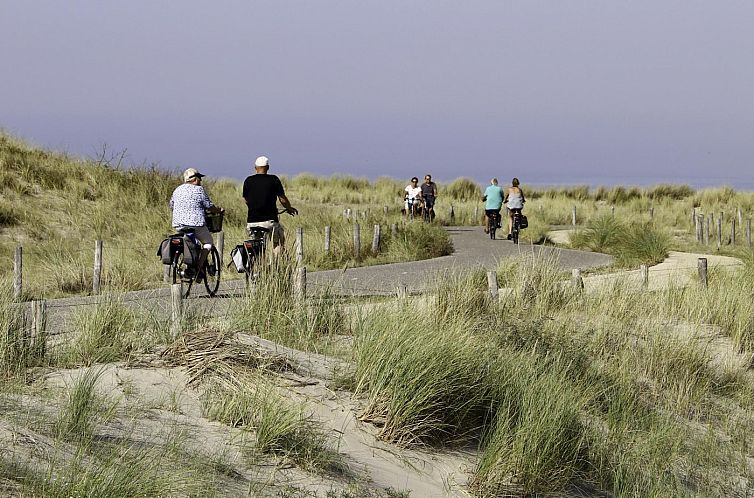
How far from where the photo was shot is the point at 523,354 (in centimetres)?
955

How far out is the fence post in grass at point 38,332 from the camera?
8211 mm

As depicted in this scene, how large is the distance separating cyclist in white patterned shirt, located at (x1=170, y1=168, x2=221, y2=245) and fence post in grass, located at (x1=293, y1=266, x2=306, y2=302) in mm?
3115

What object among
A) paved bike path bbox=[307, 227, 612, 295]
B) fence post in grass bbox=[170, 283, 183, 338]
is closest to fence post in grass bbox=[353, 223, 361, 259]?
paved bike path bbox=[307, 227, 612, 295]

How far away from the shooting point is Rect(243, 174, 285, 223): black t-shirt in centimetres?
1412

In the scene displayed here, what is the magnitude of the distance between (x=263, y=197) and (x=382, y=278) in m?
5.14

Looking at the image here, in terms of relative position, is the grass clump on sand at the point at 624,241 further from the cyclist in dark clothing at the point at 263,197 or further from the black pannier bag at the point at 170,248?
the black pannier bag at the point at 170,248

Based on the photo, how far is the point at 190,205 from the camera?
1386cm

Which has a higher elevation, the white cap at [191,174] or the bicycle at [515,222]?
the white cap at [191,174]

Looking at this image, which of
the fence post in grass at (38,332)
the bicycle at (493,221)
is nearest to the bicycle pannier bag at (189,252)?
the fence post in grass at (38,332)

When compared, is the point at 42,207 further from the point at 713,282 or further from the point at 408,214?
the point at 713,282

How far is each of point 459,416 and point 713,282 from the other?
→ 33.2 feet

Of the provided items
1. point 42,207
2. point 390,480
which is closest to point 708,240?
point 42,207

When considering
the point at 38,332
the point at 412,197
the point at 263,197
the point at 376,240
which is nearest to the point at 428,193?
the point at 412,197

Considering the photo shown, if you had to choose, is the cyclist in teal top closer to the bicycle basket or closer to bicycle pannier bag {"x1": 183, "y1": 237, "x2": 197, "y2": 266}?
the bicycle basket
